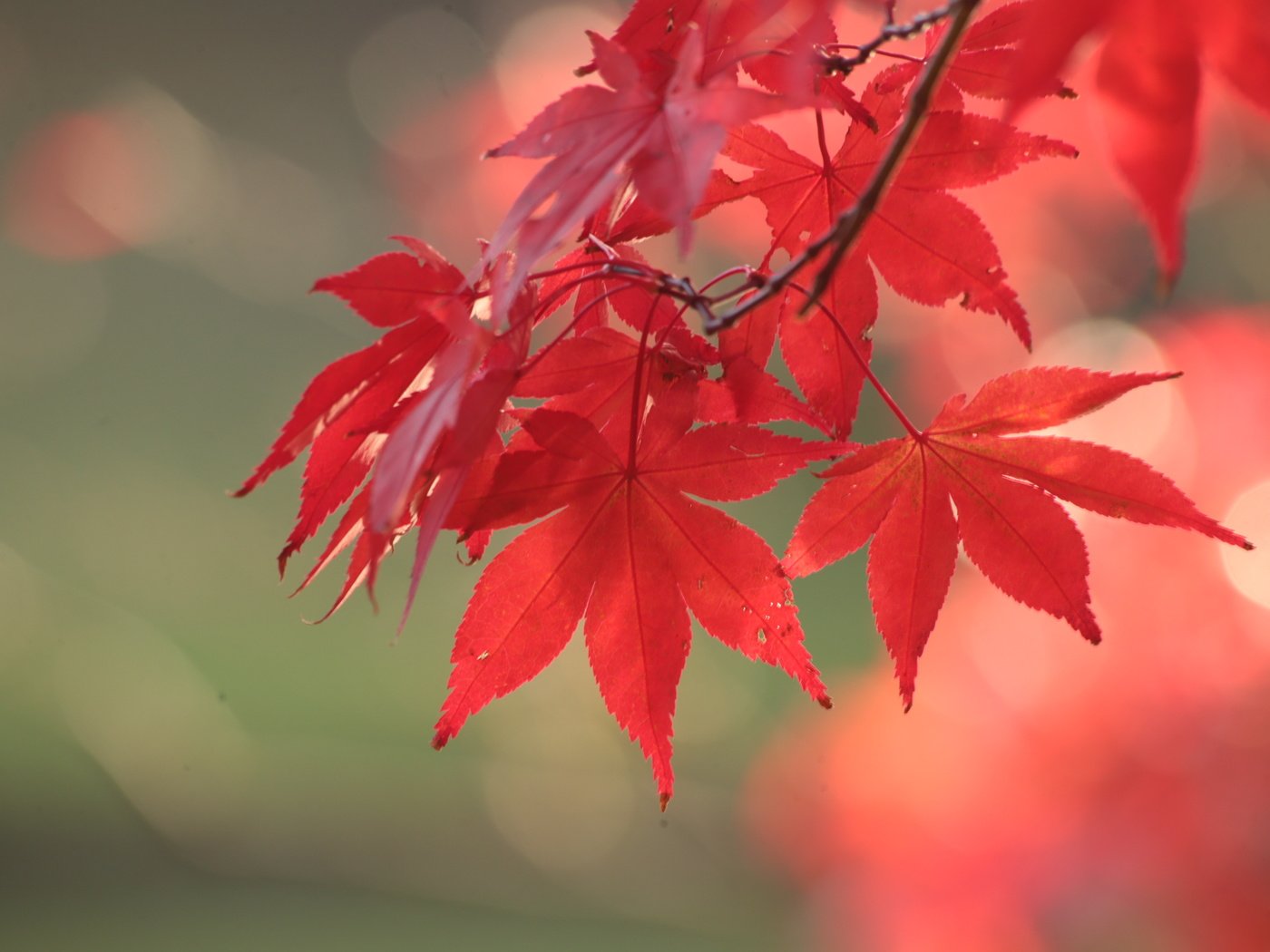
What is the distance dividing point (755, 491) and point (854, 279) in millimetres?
145

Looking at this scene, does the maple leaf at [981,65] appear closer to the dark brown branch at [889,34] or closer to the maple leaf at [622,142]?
the dark brown branch at [889,34]

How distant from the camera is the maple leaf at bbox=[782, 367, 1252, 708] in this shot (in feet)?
1.76

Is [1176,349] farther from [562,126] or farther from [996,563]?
[562,126]

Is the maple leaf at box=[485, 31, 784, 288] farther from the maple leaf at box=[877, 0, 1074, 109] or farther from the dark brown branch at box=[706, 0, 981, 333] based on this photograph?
the maple leaf at box=[877, 0, 1074, 109]

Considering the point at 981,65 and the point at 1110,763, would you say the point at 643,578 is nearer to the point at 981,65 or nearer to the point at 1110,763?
the point at 981,65

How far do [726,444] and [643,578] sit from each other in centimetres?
9

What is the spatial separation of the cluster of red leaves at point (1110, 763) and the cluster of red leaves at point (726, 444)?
1.99 metres

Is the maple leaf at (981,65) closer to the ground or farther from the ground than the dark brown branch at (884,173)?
farther from the ground

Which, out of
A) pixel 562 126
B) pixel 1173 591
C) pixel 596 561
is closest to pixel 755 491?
pixel 596 561

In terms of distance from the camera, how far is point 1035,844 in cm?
243

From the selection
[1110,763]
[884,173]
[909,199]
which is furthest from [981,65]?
[1110,763]

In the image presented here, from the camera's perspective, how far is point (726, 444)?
1.81 feet

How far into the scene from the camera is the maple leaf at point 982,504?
535mm

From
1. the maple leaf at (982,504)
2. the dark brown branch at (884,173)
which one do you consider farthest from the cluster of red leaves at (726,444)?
the dark brown branch at (884,173)
